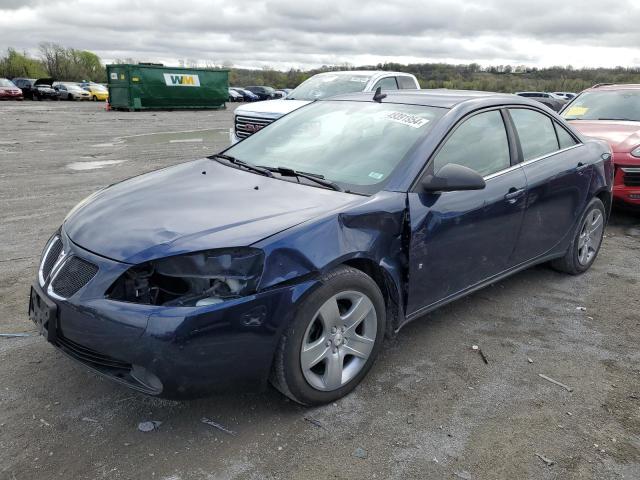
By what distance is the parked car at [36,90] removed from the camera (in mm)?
40625

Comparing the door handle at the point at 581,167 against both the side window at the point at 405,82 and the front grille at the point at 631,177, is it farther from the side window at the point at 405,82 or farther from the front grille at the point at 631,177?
the side window at the point at 405,82

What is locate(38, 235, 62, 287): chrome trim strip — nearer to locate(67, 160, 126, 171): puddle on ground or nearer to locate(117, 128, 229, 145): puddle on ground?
locate(67, 160, 126, 171): puddle on ground

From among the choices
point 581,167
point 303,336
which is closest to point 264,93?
point 581,167

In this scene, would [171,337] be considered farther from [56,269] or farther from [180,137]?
[180,137]

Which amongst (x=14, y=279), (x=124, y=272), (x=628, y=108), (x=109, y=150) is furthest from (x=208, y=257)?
(x=109, y=150)

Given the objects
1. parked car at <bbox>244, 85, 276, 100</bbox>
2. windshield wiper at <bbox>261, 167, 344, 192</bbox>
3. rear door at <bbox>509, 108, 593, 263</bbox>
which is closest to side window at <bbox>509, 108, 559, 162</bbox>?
rear door at <bbox>509, 108, 593, 263</bbox>

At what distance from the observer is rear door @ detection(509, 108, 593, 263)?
413 centimetres

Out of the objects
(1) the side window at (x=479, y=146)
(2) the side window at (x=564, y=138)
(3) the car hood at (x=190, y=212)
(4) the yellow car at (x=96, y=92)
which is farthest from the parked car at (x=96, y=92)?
(1) the side window at (x=479, y=146)

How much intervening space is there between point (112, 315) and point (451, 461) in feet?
5.54

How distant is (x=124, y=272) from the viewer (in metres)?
2.51

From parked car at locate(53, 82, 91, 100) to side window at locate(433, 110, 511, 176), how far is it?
144 ft

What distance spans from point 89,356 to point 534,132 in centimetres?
360

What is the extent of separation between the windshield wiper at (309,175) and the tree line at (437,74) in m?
11.2

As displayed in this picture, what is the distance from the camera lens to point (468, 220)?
3512mm
